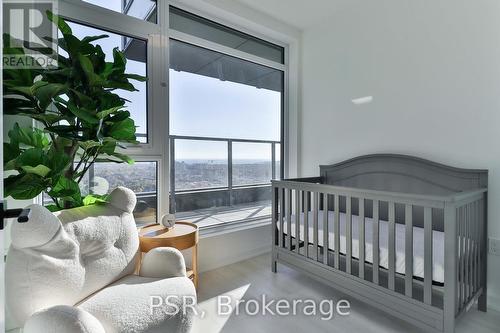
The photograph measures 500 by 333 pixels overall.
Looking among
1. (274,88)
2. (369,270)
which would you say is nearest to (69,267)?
(369,270)

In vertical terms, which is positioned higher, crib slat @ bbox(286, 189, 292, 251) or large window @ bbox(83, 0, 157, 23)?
large window @ bbox(83, 0, 157, 23)

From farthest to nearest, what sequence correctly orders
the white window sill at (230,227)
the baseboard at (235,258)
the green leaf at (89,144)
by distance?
the white window sill at (230,227)
the baseboard at (235,258)
the green leaf at (89,144)

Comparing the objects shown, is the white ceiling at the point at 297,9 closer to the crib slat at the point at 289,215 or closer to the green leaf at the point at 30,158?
the crib slat at the point at 289,215

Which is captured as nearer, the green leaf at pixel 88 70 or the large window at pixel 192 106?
the green leaf at pixel 88 70

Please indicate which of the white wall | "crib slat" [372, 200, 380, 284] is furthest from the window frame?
"crib slat" [372, 200, 380, 284]

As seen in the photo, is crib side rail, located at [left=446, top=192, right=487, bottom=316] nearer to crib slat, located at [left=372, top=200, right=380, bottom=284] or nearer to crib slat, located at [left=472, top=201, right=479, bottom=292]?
crib slat, located at [left=472, top=201, right=479, bottom=292]

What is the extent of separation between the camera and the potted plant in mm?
1108

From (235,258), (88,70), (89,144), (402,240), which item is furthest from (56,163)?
(402,240)

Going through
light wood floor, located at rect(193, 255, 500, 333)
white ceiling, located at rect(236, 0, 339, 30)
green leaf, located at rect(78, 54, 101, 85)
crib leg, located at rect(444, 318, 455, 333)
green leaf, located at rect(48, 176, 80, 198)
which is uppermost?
white ceiling, located at rect(236, 0, 339, 30)

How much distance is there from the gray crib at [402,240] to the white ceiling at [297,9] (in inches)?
62.3

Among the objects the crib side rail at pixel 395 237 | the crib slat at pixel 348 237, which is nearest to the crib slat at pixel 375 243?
the crib side rail at pixel 395 237

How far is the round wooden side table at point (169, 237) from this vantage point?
168 cm

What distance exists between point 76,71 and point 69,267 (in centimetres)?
92

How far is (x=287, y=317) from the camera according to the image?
5.49ft
